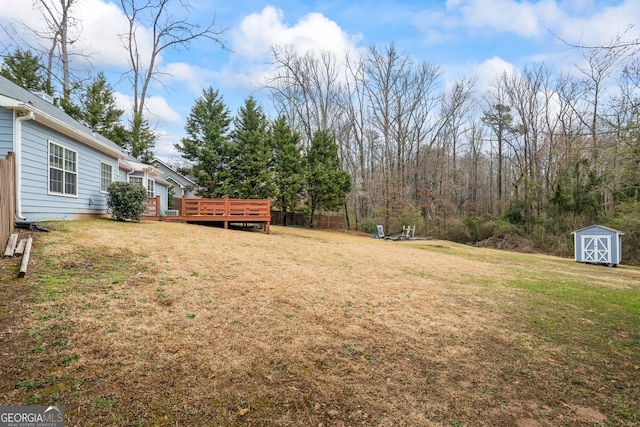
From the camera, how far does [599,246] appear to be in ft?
44.4

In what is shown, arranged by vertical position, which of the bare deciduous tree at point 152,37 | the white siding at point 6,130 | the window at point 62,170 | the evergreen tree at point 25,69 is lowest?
the window at point 62,170

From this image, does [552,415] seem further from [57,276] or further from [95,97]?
[95,97]

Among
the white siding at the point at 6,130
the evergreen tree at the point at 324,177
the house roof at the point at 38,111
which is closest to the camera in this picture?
the house roof at the point at 38,111

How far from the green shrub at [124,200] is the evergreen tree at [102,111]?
42.6ft

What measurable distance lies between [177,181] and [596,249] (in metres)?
25.2

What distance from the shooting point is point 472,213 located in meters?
28.6

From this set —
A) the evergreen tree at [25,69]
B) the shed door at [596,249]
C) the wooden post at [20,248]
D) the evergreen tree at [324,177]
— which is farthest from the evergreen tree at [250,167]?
the shed door at [596,249]

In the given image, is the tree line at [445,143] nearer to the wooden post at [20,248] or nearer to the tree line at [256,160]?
the tree line at [256,160]

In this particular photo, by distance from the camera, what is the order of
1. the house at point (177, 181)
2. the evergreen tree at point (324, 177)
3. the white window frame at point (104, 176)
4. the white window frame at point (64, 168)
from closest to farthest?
the white window frame at point (64, 168) → the white window frame at point (104, 176) → the house at point (177, 181) → the evergreen tree at point (324, 177)

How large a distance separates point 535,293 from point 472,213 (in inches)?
921

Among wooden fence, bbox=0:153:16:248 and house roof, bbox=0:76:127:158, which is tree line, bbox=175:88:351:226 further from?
wooden fence, bbox=0:153:16:248

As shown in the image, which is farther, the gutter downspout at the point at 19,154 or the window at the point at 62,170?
the window at the point at 62,170

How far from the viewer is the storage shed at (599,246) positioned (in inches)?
520

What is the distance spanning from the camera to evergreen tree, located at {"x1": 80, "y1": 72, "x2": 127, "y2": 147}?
2073 cm
